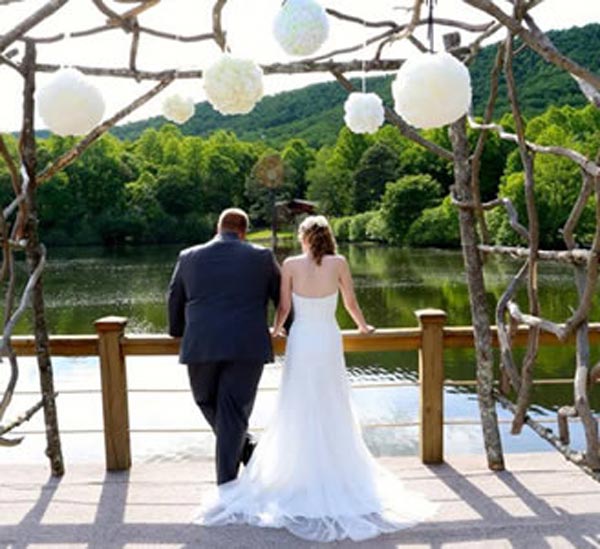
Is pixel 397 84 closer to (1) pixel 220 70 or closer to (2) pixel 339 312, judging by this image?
(1) pixel 220 70

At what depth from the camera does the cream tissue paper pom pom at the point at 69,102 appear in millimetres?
2740

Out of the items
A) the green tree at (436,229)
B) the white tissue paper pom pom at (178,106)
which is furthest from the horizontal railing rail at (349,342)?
the green tree at (436,229)

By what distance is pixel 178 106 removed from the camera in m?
3.55

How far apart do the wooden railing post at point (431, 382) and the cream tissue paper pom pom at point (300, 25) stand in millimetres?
1472

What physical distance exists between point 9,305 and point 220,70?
1424mm

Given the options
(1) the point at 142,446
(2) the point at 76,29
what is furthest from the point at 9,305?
(1) the point at 142,446

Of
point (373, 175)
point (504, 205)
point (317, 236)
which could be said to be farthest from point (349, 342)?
point (373, 175)

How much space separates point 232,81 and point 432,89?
2.24 ft

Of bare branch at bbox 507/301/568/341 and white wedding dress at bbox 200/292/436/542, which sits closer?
bare branch at bbox 507/301/568/341

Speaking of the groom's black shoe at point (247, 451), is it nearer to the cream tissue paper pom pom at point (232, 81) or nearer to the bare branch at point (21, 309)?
the bare branch at point (21, 309)

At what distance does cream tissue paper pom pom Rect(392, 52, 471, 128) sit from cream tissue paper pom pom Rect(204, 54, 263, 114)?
50cm

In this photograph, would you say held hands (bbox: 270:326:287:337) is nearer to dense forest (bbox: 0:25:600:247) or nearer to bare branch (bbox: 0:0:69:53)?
bare branch (bbox: 0:0:69:53)

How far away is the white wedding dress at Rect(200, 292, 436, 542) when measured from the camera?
2.88 metres

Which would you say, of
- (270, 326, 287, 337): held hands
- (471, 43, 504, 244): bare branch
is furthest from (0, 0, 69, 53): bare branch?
(471, 43, 504, 244): bare branch
